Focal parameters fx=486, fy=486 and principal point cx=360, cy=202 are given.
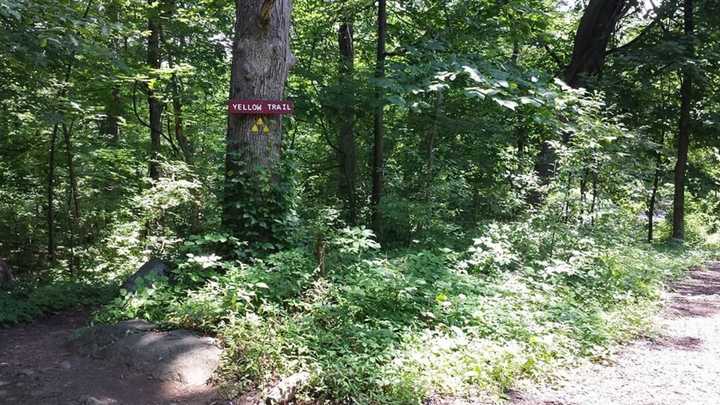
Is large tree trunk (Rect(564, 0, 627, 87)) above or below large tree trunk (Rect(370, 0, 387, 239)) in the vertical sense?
above

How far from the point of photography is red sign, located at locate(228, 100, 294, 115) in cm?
591

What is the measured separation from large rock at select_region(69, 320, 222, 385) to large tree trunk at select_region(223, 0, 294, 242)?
1705mm

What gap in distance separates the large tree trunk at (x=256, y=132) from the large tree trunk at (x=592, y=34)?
31.7ft

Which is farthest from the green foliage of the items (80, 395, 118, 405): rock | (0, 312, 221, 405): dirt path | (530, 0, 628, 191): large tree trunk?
(530, 0, 628, 191): large tree trunk

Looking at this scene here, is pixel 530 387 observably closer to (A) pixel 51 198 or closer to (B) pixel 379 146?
(B) pixel 379 146

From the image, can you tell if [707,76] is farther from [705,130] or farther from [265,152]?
[265,152]

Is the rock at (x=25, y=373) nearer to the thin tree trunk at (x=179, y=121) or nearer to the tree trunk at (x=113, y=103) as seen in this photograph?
the tree trunk at (x=113, y=103)

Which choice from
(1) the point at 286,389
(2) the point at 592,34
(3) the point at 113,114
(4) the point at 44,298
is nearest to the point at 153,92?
(3) the point at 113,114

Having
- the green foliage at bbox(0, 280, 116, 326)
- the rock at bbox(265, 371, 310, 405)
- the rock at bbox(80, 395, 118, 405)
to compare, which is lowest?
the green foliage at bbox(0, 280, 116, 326)

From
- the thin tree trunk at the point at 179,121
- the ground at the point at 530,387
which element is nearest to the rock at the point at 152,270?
the ground at the point at 530,387

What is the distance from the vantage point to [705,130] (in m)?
15.5

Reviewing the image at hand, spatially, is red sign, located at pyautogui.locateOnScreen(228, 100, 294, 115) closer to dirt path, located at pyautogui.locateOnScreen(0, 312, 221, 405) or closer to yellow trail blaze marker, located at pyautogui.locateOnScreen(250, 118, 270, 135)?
yellow trail blaze marker, located at pyautogui.locateOnScreen(250, 118, 270, 135)

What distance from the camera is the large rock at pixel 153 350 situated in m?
3.99

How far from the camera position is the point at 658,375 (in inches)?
179
